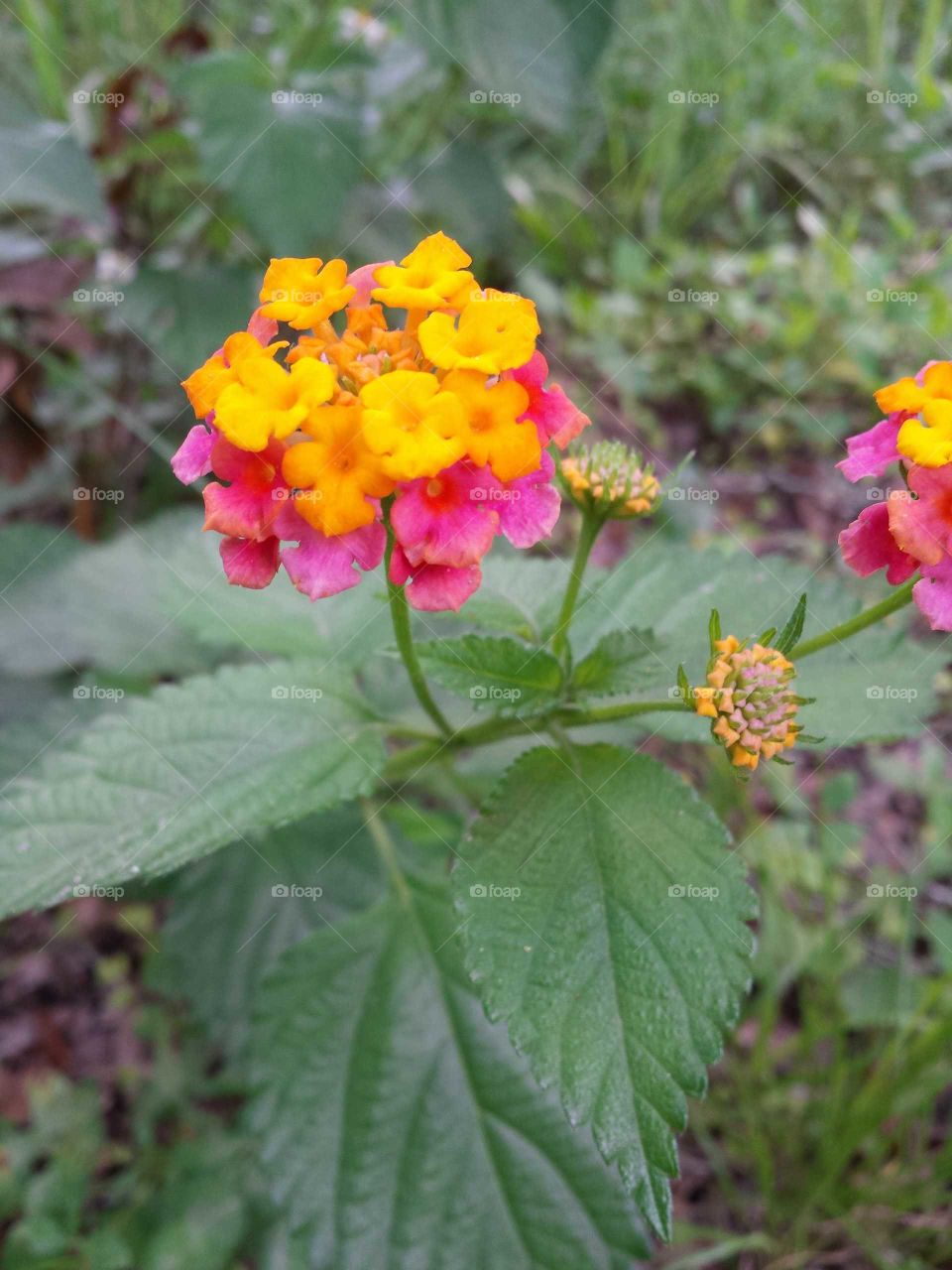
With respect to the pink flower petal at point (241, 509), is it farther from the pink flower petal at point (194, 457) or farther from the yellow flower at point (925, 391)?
the yellow flower at point (925, 391)

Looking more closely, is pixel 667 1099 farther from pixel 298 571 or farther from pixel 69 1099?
pixel 69 1099

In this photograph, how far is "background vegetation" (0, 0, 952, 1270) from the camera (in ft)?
4.94

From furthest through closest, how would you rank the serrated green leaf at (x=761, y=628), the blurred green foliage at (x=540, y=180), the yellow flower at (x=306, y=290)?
the blurred green foliage at (x=540, y=180)
the serrated green leaf at (x=761, y=628)
the yellow flower at (x=306, y=290)

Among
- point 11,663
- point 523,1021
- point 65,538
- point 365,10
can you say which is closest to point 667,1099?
point 523,1021

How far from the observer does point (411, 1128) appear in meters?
1.18

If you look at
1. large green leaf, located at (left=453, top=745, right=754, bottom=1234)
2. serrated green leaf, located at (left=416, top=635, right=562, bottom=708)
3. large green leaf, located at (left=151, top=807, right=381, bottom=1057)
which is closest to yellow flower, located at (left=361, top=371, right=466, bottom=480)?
serrated green leaf, located at (left=416, top=635, right=562, bottom=708)

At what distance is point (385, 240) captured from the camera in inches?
89.9

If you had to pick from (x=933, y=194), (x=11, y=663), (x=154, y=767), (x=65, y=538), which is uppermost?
(x=933, y=194)

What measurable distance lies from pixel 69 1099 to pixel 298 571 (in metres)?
1.31

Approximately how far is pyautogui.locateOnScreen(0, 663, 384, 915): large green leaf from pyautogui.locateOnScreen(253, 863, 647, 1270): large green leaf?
309 millimetres

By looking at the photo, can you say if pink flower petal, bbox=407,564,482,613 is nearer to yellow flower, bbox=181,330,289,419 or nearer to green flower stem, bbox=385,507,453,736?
green flower stem, bbox=385,507,453,736

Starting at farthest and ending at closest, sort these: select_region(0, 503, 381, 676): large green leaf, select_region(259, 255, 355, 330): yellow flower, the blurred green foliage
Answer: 1. the blurred green foliage
2. select_region(0, 503, 381, 676): large green leaf
3. select_region(259, 255, 355, 330): yellow flower

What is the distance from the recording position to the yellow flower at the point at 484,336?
78cm

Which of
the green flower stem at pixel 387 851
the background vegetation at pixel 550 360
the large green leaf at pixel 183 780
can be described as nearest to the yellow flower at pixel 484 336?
the large green leaf at pixel 183 780
